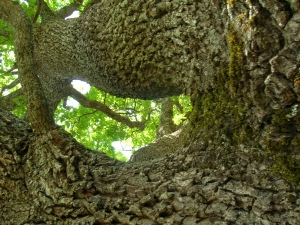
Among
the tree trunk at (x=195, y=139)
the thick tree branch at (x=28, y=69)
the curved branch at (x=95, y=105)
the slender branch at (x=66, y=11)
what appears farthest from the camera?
the curved branch at (x=95, y=105)

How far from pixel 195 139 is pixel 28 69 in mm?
2068

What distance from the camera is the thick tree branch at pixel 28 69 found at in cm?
299

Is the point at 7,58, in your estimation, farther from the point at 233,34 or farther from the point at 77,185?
the point at 233,34

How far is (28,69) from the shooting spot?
330 cm

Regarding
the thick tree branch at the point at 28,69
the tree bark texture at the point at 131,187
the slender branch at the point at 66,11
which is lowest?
the tree bark texture at the point at 131,187

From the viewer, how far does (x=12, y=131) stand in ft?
10.1

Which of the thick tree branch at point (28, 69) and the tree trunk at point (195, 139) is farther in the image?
the thick tree branch at point (28, 69)

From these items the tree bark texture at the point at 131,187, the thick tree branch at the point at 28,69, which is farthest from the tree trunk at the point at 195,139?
the thick tree branch at the point at 28,69

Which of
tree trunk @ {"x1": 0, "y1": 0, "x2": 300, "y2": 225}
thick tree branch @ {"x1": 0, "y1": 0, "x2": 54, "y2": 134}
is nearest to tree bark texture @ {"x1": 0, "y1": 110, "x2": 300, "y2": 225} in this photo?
tree trunk @ {"x1": 0, "y1": 0, "x2": 300, "y2": 225}

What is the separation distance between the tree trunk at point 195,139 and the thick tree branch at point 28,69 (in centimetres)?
18

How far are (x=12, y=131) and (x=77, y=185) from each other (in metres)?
1.12

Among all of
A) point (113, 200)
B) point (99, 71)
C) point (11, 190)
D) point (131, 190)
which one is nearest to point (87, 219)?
point (113, 200)

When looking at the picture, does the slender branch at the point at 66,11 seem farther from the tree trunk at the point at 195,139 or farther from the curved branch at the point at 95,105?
the tree trunk at the point at 195,139

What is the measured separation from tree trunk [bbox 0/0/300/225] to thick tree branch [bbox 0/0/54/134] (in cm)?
18
